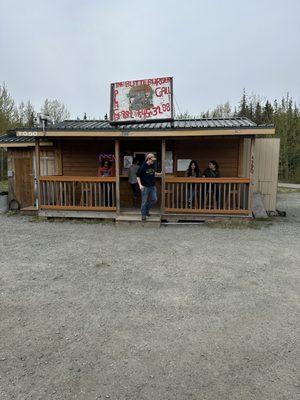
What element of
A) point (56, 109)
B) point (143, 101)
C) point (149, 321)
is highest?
point (56, 109)

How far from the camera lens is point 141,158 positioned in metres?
10.5

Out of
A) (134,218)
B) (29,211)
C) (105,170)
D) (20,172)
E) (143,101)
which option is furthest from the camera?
(20,172)

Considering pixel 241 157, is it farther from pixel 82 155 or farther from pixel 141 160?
pixel 82 155

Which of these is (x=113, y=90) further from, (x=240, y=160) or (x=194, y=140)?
(x=240, y=160)

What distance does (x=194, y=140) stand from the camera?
10047 millimetres

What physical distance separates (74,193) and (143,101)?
3409 mm

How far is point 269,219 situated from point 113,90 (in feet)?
20.1

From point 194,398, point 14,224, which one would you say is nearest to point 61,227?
point 14,224

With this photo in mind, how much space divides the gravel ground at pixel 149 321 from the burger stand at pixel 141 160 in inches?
98.9

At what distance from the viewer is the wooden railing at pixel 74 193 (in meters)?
8.99

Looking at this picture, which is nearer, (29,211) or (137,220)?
(137,220)

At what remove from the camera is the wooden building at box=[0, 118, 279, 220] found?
8.35 meters

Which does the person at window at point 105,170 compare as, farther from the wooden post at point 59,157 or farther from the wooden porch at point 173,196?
the wooden post at point 59,157

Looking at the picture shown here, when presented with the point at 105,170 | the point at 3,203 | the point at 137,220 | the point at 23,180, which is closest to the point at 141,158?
the point at 105,170
